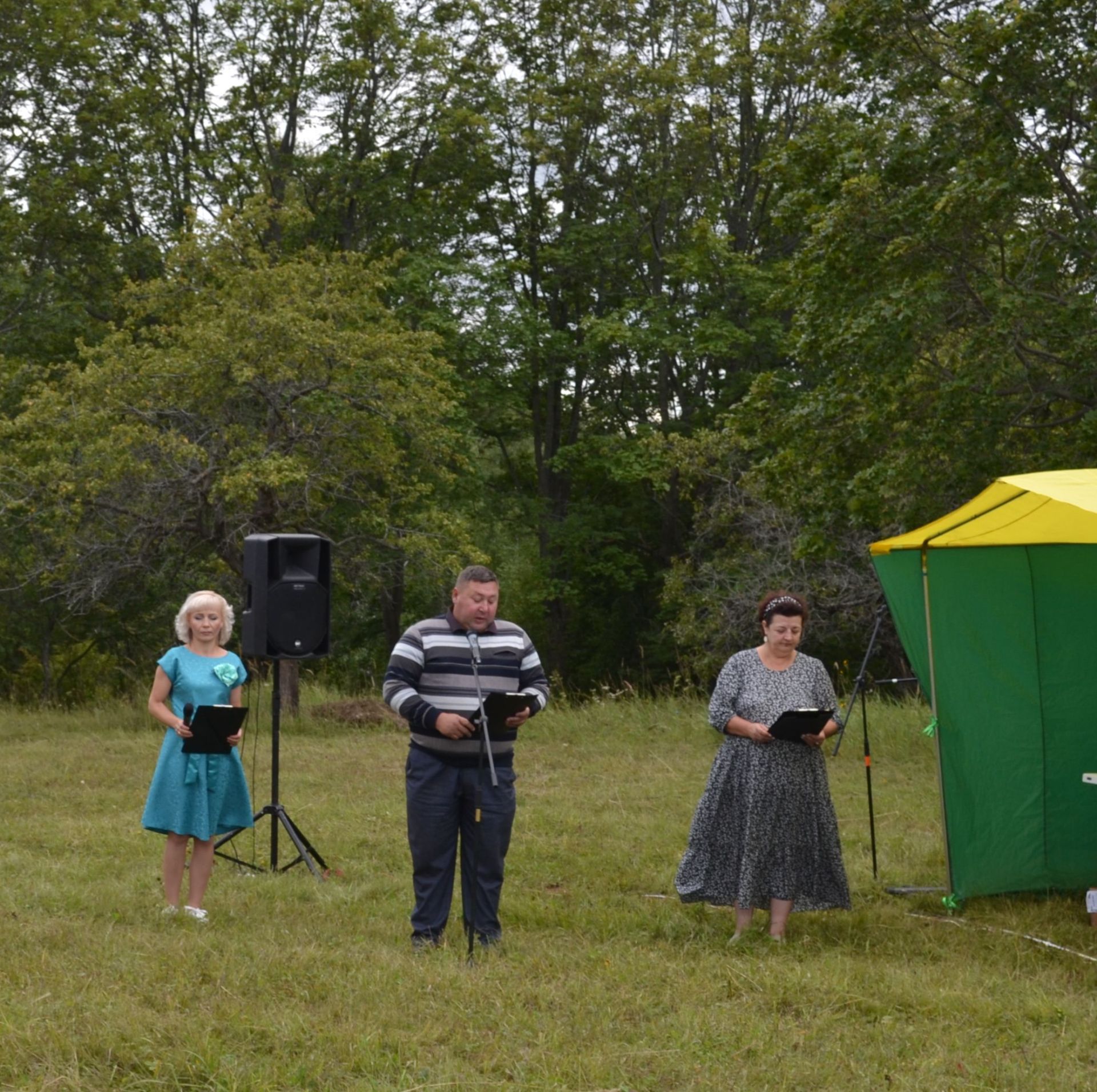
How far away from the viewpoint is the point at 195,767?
653 cm

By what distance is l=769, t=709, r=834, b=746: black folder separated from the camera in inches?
237

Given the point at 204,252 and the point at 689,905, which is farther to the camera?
the point at 204,252

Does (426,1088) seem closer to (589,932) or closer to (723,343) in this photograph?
(589,932)

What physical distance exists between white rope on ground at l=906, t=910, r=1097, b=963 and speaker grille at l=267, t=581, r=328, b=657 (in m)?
3.56

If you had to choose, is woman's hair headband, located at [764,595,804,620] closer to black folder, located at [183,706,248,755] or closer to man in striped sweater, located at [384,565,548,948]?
man in striped sweater, located at [384,565,548,948]

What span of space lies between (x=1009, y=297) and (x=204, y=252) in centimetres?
993

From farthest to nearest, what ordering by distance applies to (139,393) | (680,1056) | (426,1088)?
(139,393), (680,1056), (426,1088)

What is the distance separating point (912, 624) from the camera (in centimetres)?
725

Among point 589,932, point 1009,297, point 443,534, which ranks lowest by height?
point 589,932

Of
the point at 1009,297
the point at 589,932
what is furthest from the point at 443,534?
the point at 589,932

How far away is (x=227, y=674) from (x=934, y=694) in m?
3.45

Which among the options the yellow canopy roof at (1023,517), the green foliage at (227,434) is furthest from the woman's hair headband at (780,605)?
the green foliage at (227,434)

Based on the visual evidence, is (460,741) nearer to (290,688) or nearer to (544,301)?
(290,688)

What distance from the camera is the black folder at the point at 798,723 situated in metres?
6.01
